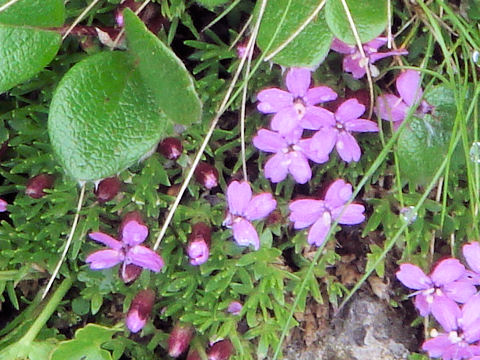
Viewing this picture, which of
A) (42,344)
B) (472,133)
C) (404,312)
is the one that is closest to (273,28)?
(472,133)

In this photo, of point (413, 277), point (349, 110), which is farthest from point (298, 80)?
point (413, 277)

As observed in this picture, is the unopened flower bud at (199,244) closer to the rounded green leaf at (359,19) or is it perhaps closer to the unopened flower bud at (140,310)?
the unopened flower bud at (140,310)

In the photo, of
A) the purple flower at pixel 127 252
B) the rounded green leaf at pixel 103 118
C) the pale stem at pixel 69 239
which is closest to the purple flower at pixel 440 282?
the purple flower at pixel 127 252

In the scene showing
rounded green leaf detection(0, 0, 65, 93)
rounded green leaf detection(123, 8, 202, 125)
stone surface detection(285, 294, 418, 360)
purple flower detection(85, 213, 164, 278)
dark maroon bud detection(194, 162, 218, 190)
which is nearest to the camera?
rounded green leaf detection(123, 8, 202, 125)

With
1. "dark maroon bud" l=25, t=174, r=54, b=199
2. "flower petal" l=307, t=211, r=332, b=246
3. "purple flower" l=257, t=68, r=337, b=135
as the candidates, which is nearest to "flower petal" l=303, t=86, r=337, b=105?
"purple flower" l=257, t=68, r=337, b=135

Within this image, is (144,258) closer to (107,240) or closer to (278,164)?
(107,240)

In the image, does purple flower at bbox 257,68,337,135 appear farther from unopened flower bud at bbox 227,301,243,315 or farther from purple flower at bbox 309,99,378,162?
unopened flower bud at bbox 227,301,243,315

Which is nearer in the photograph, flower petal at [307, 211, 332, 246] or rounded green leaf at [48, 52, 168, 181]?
rounded green leaf at [48, 52, 168, 181]

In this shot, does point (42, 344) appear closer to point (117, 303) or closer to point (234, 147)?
point (117, 303)
